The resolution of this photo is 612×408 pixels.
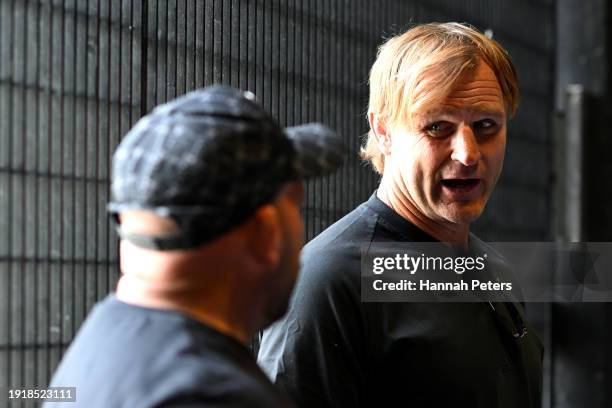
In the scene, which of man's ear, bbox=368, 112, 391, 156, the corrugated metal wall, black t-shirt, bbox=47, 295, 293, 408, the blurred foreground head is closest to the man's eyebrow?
man's ear, bbox=368, 112, 391, 156

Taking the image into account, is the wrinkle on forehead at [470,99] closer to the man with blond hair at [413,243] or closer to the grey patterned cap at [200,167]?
the man with blond hair at [413,243]

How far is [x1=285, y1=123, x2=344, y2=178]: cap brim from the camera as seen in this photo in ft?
4.13

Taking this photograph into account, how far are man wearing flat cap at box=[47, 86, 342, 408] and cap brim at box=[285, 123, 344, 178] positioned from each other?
41 mm

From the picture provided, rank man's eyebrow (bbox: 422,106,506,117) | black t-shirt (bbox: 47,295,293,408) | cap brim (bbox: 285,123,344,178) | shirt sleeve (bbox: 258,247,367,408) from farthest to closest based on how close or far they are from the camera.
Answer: man's eyebrow (bbox: 422,106,506,117), shirt sleeve (bbox: 258,247,367,408), cap brim (bbox: 285,123,344,178), black t-shirt (bbox: 47,295,293,408)

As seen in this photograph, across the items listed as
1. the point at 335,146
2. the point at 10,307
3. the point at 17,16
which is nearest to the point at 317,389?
the point at 335,146

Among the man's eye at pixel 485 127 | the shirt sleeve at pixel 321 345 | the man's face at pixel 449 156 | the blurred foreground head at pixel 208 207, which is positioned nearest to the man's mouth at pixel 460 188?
the man's face at pixel 449 156

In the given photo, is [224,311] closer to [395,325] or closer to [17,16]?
[395,325]

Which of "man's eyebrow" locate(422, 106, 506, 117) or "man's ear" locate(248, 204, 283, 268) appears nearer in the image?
"man's ear" locate(248, 204, 283, 268)

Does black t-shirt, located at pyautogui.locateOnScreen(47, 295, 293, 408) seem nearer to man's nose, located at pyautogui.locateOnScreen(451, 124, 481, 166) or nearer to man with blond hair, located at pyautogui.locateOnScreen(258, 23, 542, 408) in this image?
man with blond hair, located at pyautogui.locateOnScreen(258, 23, 542, 408)

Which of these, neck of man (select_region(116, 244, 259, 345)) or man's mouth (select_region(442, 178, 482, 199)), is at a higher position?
man's mouth (select_region(442, 178, 482, 199))

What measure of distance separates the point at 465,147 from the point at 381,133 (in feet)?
0.59

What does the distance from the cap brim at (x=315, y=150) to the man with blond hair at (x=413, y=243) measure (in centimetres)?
60

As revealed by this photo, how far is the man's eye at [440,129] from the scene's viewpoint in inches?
79.2

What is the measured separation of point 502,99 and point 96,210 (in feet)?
3.12
